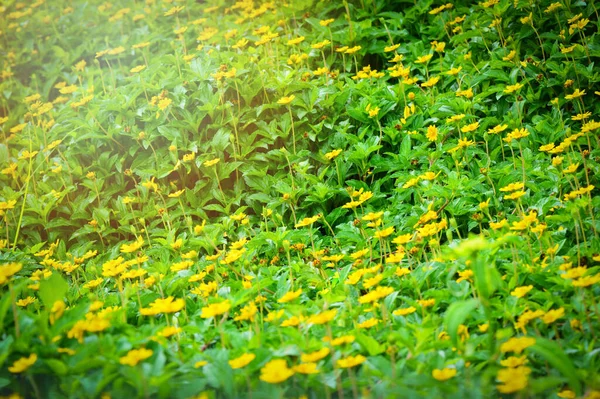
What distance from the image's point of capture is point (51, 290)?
1.63 meters

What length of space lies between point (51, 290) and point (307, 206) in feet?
4.43

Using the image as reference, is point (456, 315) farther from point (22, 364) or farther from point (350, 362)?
point (22, 364)

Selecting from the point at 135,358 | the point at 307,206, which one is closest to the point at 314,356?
the point at 135,358

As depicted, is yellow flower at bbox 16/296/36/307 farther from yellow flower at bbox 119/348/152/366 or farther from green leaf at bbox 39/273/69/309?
yellow flower at bbox 119/348/152/366

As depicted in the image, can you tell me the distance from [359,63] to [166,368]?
8.33 ft

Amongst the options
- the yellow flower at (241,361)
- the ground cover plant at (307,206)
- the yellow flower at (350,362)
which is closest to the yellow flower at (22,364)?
the ground cover plant at (307,206)

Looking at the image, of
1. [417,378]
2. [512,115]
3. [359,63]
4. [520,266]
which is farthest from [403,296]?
[359,63]

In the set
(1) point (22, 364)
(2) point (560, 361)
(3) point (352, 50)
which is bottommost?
(2) point (560, 361)

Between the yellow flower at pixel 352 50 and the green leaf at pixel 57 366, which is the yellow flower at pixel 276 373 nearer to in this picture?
the green leaf at pixel 57 366

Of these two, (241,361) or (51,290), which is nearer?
(241,361)

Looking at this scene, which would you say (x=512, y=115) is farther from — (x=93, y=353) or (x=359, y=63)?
(x=93, y=353)

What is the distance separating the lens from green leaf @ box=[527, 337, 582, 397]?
4.16 ft

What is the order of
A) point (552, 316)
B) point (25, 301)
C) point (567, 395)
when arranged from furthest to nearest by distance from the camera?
point (25, 301) → point (552, 316) → point (567, 395)

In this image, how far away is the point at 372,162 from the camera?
2797 millimetres
